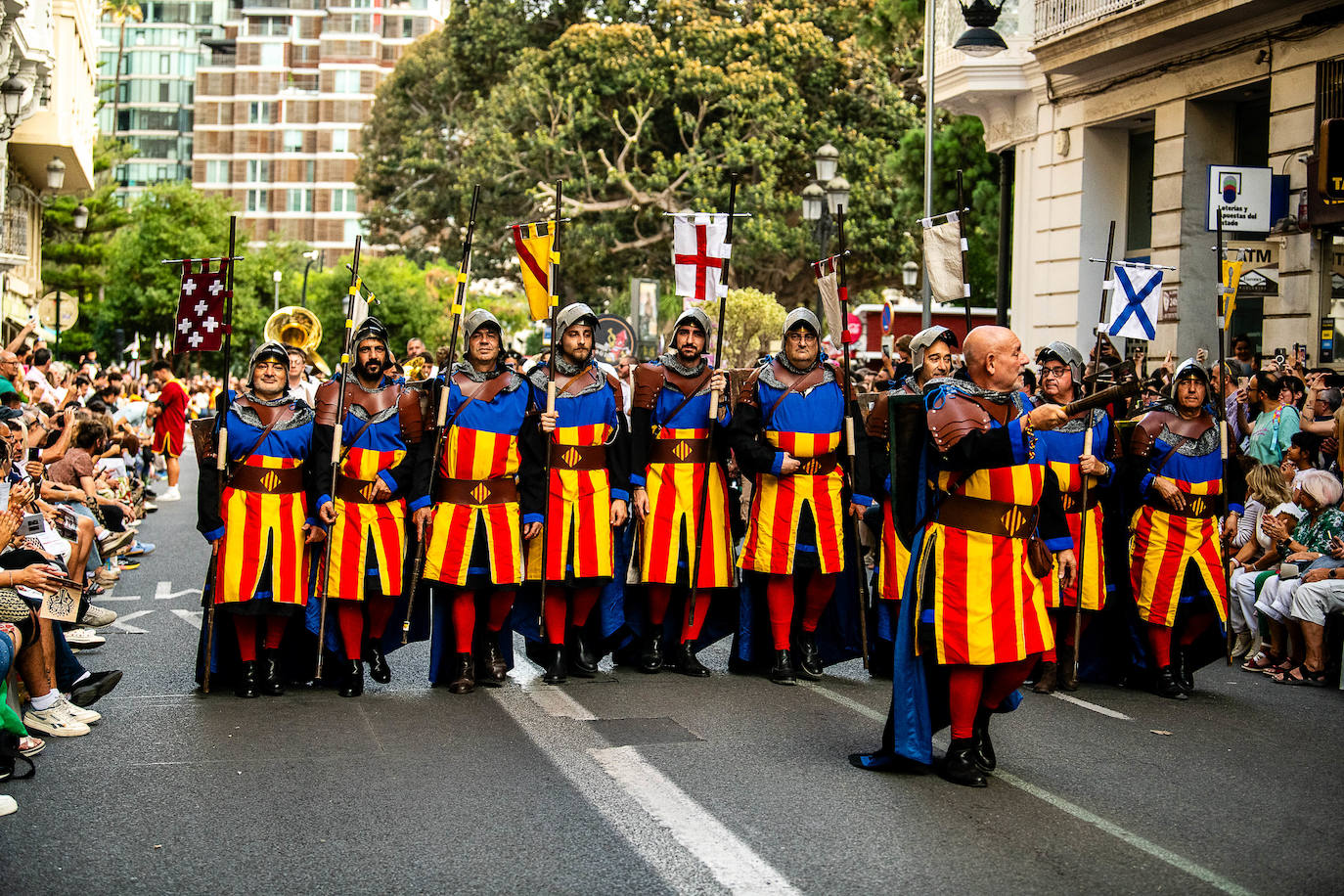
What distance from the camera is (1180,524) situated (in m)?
9.27

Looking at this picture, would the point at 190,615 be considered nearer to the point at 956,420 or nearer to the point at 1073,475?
the point at 1073,475

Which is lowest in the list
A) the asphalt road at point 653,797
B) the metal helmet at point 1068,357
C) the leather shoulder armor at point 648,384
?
the asphalt road at point 653,797

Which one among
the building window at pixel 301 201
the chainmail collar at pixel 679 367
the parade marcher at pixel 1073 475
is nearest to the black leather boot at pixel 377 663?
the chainmail collar at pixel 679 367

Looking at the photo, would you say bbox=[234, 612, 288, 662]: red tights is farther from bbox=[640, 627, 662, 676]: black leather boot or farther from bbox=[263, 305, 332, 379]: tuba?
bbox=[263, 305, 332, 379]: tuba

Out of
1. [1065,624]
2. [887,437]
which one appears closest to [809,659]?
[887,437]

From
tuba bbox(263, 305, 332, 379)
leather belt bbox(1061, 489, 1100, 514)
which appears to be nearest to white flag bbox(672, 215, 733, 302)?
leather belt bbox(1061, 489, 1100, 514)

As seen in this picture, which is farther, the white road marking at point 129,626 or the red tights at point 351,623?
the white road marking at point 129,626

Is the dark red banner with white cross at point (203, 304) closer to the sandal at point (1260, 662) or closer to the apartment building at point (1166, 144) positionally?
the sandal at point (1260, 662)

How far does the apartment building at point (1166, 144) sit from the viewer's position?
53.4 ft

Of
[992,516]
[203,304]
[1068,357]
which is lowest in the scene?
[992,516]

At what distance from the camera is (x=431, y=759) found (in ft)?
23.4

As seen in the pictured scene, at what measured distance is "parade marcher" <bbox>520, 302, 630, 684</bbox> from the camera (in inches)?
357

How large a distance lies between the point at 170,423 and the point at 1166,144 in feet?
44.9

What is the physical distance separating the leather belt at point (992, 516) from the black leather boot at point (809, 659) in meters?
2.67
